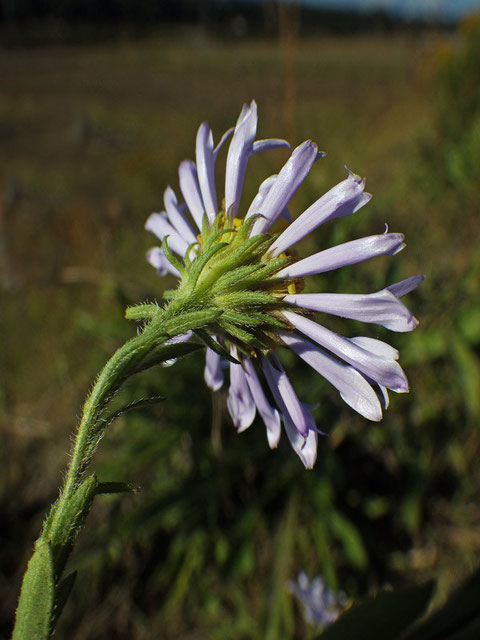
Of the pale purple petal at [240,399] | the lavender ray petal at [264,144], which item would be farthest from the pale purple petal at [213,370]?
the lavender ray petal at [264,144]

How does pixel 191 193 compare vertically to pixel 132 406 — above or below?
above

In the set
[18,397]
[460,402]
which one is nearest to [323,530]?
[460,402]

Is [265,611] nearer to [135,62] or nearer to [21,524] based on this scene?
[21,524]

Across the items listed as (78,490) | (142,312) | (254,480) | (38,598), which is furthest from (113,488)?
(254,480)

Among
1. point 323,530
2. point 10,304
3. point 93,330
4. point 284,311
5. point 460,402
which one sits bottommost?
point 10,304

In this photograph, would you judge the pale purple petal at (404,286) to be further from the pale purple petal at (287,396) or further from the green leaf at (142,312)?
the green leaf at (142,312)

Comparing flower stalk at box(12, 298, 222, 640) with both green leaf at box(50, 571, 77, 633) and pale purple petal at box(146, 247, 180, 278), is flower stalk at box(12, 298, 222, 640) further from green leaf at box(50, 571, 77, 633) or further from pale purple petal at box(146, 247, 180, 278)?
pale purple petal at box(146, 247, 180, 278)

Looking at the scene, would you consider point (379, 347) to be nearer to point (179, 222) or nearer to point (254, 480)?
point (179, 222)
